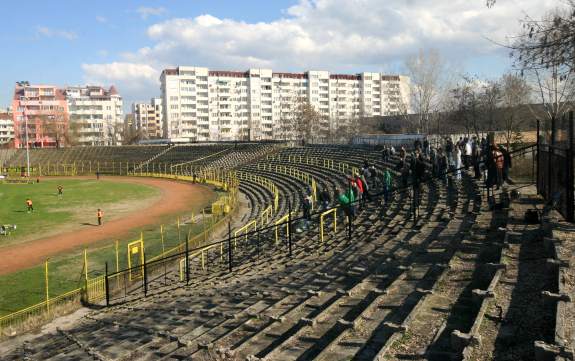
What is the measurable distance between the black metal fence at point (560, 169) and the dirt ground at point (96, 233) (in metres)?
21.2

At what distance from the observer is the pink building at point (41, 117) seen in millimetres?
112062

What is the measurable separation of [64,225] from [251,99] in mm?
117310

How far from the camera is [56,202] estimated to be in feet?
140

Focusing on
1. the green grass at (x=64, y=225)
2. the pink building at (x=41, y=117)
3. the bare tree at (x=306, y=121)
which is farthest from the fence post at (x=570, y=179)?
the pink building at (x=41, y=117)

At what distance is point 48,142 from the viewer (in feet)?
407

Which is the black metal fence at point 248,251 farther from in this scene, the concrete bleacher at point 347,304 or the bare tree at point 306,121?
the bare tree at point 306,121

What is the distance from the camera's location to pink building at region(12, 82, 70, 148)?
368 feet

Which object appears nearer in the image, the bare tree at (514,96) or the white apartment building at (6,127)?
the bare tree at (514,96)

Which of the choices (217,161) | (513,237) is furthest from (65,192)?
(513,237)

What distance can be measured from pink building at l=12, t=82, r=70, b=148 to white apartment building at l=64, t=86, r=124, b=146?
222 inches

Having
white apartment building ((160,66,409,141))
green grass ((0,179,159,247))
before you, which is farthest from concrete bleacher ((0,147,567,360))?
white apartment building ((160,66,409,141))

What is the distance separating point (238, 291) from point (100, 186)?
4954 centimetres

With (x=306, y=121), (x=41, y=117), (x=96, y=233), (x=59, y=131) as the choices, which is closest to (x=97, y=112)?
(x=41, y=117)

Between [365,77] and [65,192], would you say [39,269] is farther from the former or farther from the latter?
[365,77]
